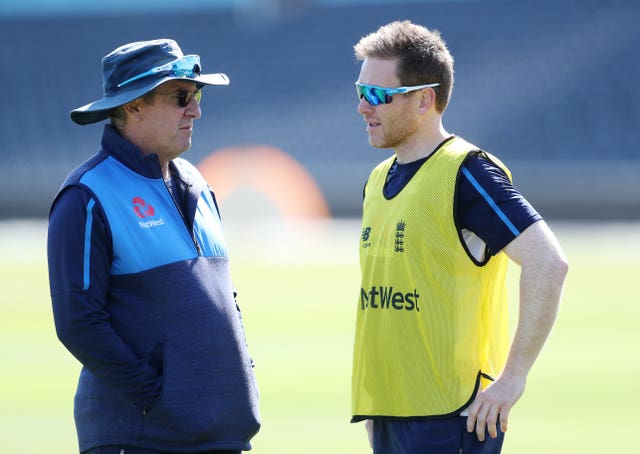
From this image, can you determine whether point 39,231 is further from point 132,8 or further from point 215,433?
point 215,433

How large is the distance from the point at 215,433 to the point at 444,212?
1.13 m

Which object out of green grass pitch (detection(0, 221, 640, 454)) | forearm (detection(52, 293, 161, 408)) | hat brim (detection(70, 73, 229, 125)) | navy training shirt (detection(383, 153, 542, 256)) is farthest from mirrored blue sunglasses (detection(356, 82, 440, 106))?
green grass pitch (detection(0, 221, 640, 454))

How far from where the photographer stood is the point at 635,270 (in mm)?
18734

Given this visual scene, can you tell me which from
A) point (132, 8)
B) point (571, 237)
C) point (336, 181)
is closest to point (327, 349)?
point (571, 237)

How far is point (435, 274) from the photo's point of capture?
4.01 metres

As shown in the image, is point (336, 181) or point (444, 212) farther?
point (336, 181)

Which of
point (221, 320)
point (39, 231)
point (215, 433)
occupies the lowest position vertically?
point (39, 231)

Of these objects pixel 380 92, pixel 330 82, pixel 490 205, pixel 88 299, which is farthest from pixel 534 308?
pixel 330 82

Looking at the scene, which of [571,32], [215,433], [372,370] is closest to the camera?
[215,433]

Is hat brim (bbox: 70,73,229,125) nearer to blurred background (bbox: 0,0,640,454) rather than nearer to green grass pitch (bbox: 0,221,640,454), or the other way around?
green grass pitch (bbox: 0,221,640,454)

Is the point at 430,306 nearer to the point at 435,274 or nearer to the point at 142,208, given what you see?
the point at 435,274

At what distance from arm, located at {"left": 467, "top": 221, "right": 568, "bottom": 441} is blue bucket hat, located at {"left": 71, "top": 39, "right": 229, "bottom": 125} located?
132 cm

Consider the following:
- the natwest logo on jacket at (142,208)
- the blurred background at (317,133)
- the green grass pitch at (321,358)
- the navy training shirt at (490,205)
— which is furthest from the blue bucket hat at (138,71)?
the blurred background at (317,133)

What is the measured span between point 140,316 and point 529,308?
1349 mm
